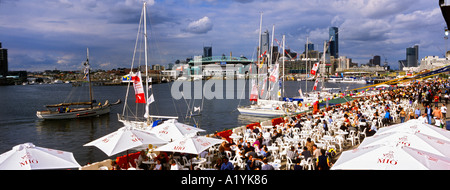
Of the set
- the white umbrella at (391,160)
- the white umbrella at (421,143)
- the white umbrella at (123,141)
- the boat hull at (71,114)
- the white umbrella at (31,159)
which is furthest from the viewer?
the boat hull at (71,114)

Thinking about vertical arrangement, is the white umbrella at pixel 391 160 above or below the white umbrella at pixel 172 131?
above

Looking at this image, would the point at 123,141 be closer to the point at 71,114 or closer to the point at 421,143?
the point at 421,143

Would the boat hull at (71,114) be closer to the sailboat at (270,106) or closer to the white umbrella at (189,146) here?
the sailboat at (270,106)

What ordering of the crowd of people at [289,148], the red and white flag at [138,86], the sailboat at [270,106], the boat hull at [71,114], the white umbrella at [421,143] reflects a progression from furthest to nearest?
the boat hull at [71,114] < the sailboat at [270,106] < the red and white flag at [138,86] < the crowd of people at [289,148] < the white umbrella at [421,143]

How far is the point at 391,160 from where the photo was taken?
679cm

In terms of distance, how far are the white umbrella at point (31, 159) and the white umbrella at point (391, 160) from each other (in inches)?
273

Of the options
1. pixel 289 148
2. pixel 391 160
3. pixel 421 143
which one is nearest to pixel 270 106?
pixel 289 148

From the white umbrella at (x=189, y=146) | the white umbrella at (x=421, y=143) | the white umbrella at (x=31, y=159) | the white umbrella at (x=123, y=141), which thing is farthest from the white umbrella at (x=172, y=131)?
the white umbrella at (x=421, y=143)

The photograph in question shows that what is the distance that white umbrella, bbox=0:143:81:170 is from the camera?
8.20 metres

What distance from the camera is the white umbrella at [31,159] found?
323 inches

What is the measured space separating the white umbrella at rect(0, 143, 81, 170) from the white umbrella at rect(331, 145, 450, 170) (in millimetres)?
6923

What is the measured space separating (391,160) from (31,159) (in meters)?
8.68
